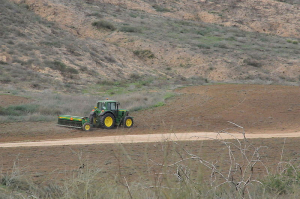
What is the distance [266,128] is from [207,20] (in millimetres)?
52093

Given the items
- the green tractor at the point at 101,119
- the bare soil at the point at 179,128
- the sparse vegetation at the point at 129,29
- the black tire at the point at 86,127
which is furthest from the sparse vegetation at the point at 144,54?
the black tire at the point at 86,127

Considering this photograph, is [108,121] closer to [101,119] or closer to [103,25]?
[101,119]

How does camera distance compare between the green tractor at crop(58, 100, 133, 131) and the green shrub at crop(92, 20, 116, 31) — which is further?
the green shrub at crop(92, 20, 116, 31)

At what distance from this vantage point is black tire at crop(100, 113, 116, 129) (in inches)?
750

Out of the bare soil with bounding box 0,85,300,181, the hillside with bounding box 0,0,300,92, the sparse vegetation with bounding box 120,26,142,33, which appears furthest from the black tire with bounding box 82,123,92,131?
the sparse vegetation with bounding box 120,26,142,33

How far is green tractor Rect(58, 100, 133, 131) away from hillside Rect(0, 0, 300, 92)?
12893 mm

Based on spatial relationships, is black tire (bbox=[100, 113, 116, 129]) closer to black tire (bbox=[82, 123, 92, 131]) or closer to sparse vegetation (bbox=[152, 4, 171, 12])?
black tire (bbox=[82, 123, 92, 131])

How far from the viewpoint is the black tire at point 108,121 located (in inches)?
750

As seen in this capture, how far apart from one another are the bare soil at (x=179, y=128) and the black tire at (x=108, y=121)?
53 centimetres

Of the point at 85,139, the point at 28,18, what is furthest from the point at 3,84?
the point at 28,18

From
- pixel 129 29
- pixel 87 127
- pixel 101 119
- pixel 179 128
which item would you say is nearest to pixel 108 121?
pixel 101 119

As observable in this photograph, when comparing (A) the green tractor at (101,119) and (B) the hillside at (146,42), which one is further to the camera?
(B) the hillside at (146,42)

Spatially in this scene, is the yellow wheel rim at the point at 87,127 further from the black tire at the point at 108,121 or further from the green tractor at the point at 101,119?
the black tire at the point at 108,121

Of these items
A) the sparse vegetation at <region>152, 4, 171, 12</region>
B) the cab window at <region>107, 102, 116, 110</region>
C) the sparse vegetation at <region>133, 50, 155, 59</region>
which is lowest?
the cab window at <region>107, 102, 116, 110</region>
